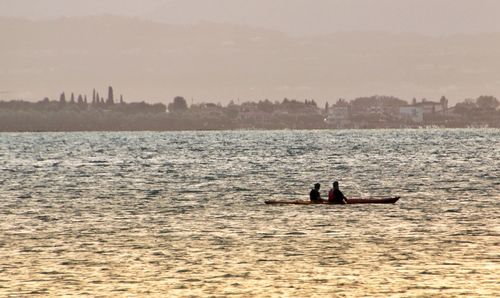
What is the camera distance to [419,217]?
6194 centimetres

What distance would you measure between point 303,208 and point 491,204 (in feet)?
44.2

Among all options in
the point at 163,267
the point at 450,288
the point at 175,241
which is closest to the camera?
the point at 450,288

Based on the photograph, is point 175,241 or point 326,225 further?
point 326,225

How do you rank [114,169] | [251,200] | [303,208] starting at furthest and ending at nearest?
1. [114,169]
2. [251,200]
3. [303,208]

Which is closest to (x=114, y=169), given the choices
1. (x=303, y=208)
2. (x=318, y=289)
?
(x=303, y=208)

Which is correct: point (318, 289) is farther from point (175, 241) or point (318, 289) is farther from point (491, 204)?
point (491, 204)

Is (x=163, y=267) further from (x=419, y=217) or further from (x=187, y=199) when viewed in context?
(x=187, y=199)

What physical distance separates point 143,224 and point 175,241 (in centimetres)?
922

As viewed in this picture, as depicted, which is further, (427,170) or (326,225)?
(427,170)

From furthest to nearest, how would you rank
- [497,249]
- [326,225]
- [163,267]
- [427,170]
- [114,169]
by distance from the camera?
1. [114,169]
2. [427,170]
3. [326,225]
4. [497,249]
5. [163,267]

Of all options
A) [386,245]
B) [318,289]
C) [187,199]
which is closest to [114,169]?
[187,199]

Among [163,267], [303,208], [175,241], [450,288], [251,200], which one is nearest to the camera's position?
[450,288]

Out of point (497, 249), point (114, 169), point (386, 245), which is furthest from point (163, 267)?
point (114, 169)

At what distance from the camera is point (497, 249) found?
45.9 meters
